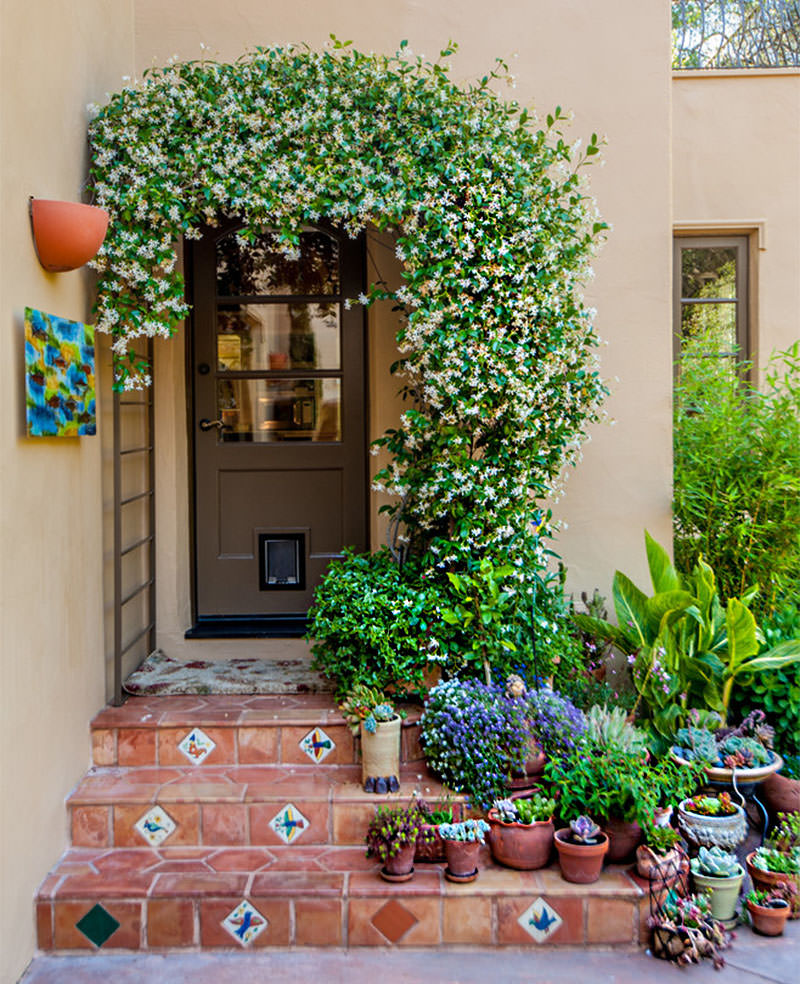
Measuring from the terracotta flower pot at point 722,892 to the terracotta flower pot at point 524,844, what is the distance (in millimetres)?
532

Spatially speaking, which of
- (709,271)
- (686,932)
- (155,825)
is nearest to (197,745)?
(155,825)

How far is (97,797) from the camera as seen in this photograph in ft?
11.0

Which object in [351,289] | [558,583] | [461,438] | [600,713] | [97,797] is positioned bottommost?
[97,797]

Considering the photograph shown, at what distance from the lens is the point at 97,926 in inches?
118

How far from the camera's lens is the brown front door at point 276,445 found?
470 cm

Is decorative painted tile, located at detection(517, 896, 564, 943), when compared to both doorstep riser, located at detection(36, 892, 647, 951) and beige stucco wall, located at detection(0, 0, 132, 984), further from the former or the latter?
beige stucco wall, located at detection(0, 0, 132, 984)

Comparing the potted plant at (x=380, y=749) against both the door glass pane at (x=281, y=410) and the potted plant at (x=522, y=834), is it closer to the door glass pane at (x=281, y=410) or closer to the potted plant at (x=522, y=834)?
the potted plant at (x=522, y=834)

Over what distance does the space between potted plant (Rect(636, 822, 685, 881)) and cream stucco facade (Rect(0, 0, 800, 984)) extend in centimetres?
144

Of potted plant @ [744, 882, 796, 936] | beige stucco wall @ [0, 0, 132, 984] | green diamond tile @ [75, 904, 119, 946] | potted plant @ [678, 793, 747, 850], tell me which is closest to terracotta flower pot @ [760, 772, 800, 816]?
potted plant @ [678, 793, 747, 850]

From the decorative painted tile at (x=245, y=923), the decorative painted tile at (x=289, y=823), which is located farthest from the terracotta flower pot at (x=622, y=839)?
the decorative painted tile at (x=245, y=923)

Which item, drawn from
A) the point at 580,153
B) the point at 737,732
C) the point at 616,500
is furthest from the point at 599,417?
the point at 737,732

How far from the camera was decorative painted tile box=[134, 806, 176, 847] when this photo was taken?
3.33 m

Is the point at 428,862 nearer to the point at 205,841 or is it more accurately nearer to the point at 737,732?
the point at 205,841

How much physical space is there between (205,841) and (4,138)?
2.58 metres
